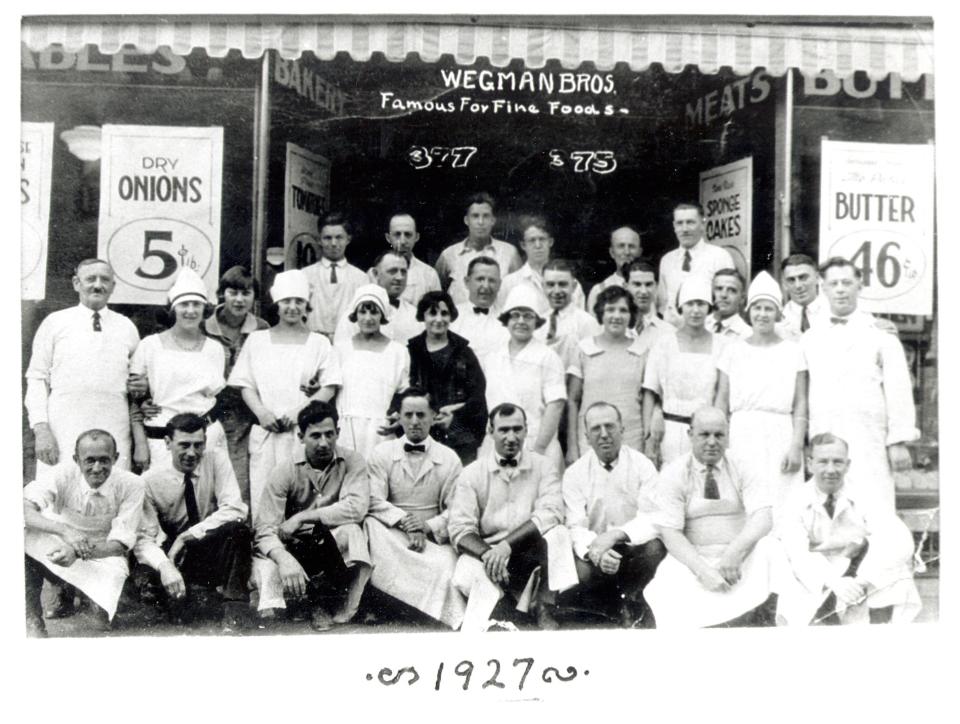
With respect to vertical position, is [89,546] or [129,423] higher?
[129,423]

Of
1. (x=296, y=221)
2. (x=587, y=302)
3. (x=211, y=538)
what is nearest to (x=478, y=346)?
(x=587, y=302)

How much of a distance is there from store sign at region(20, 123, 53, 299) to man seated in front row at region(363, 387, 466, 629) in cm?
199

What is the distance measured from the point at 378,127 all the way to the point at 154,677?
121 inches

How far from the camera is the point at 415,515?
5.64m

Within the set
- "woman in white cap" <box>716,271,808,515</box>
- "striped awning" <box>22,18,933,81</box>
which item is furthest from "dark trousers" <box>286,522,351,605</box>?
"striped awning" <box>22,18,933,81</box>

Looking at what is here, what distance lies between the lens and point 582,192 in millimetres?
5844

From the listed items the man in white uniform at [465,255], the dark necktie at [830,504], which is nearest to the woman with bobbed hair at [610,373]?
the man in white uniform at [465,255]

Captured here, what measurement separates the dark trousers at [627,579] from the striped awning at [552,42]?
2.53 m

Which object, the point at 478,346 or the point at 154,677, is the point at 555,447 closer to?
the point at 478,346

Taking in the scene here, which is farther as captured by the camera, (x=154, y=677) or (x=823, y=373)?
(x=823, y=373)

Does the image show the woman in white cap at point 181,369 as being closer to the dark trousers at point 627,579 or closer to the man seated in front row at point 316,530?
the man seated in front row at point 316,530

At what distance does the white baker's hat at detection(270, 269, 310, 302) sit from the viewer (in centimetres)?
571

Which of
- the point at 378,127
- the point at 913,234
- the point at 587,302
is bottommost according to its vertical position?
the point at 587,302

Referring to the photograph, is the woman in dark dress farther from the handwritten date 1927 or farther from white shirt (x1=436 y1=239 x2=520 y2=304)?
the handwritten date 1927
